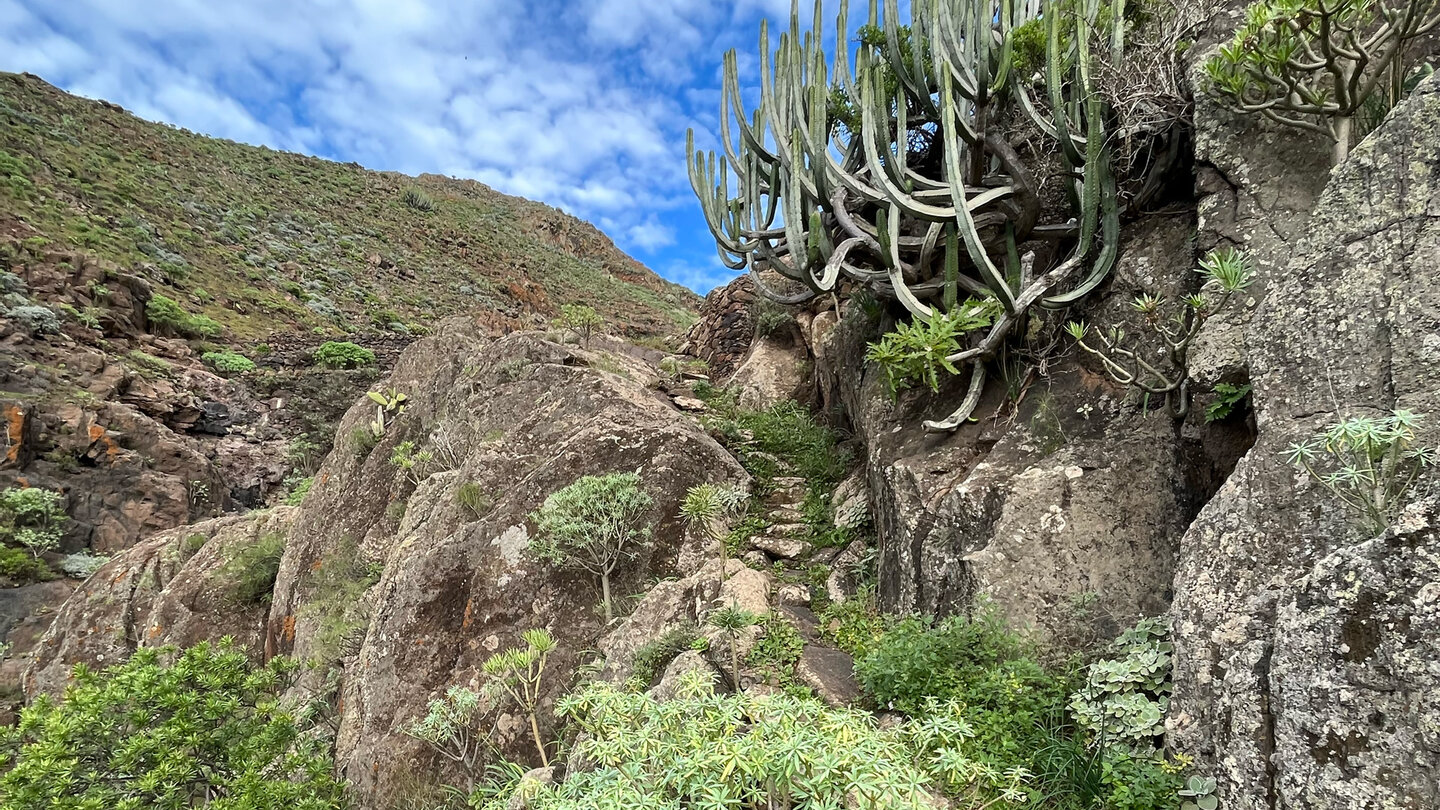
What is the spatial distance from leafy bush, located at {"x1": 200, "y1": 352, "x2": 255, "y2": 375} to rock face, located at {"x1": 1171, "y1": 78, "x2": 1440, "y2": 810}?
89.4ft

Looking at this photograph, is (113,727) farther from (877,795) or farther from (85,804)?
(877,795)

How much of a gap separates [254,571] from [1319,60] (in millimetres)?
14737

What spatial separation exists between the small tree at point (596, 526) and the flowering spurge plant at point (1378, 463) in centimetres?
543

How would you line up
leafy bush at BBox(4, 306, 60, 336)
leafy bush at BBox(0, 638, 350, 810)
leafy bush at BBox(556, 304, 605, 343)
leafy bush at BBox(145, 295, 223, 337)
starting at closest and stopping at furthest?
1. leafy bush at BBox(0, 638, 350, 810)
2. leafy bush at BBox(556, 304, 605, 343)
3. leafy bush at BBox(4, 306, 60, 336)
4. leafy bush at BBox(145, 295, 223, 337)

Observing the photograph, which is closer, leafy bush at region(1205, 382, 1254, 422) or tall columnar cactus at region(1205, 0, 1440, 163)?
tall columnar cactus at region(1205, 0, 1440, 163)

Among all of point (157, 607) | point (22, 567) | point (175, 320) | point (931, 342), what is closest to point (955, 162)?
point (931, 342)

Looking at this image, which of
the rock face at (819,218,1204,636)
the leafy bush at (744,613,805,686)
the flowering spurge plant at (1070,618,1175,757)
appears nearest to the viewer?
the flowering spurge plant at (1070,618,1175,757)

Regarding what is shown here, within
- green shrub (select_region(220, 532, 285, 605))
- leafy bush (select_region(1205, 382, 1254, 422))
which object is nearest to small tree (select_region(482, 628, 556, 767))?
→ leafy bush (select_region(1205, 382, 1254, 422))

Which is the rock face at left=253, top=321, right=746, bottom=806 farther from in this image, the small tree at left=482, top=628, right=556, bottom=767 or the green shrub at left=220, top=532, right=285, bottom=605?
the green shrub at left=220, top=532, right=285, bottom=605

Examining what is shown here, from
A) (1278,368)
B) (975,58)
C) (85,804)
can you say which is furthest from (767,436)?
(85,804)

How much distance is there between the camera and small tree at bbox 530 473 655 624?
252 inches

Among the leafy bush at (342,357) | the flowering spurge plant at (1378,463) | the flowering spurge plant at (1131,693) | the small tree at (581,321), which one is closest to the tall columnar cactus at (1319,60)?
the flowering spurge plant at (1378,463)

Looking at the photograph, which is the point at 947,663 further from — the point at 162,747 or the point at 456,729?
the point at 162,747

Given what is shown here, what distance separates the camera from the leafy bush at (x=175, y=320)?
71.3ft
